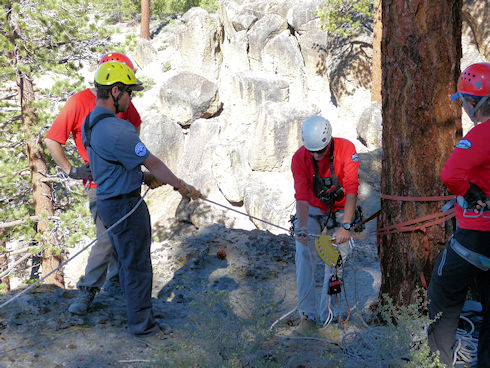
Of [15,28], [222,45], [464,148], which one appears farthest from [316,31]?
[464,148]

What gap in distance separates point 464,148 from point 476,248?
2.15ft

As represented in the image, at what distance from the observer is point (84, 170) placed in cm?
416

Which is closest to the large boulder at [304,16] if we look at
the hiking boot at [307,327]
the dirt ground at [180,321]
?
the dirt ground at [180,321]

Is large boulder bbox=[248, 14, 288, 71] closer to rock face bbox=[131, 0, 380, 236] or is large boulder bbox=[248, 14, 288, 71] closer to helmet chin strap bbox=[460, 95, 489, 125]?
rock face bbox=[131, 0, 380, 236]

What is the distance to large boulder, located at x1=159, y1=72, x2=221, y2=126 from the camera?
22.2m

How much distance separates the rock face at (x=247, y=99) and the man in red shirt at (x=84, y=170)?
11052mm

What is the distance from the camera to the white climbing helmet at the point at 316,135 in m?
3.90

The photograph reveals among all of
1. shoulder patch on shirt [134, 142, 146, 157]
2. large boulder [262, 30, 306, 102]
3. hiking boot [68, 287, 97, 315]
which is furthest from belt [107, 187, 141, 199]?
large boulder [262, 30, 306, 102]

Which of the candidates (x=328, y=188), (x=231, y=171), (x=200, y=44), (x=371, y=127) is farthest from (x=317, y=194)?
(x=200, y=44)

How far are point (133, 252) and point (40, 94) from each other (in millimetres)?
7628

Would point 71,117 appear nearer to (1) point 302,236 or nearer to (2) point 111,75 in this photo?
(2) point 111,75

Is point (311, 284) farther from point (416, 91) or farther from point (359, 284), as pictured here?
point (359, 284)

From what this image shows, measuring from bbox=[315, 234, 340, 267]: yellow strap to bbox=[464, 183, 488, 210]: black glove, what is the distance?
1.41m

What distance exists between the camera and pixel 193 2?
3219cm
